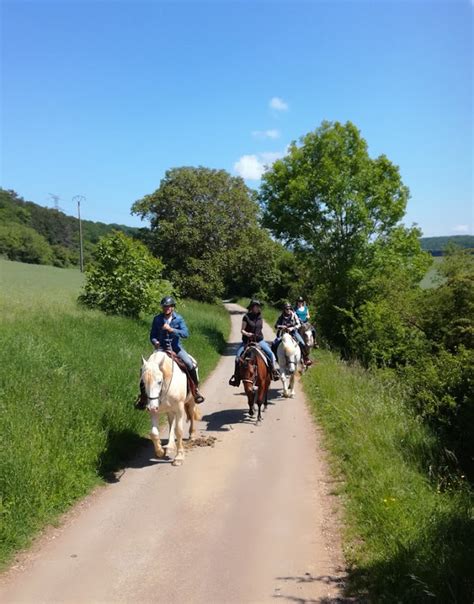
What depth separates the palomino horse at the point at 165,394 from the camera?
750 cm

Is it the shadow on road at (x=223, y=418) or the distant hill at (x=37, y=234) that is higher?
the distant hill at (x=37, y=234)

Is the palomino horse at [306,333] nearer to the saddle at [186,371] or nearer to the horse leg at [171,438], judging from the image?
the saddle at [186,371]

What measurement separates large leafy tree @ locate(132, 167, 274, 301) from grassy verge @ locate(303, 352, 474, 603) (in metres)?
22.3

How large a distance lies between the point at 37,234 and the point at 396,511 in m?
109

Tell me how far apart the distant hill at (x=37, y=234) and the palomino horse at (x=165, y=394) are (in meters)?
80.5

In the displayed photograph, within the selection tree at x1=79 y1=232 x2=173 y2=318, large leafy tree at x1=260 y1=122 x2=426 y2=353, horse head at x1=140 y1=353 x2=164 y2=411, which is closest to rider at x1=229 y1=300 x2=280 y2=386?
horse head at x1=140 y1=353 x2=164 y2=411

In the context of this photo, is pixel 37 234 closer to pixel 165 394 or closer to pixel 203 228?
pixel 203 228

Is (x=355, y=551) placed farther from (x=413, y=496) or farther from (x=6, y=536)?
(x=6, y=536)

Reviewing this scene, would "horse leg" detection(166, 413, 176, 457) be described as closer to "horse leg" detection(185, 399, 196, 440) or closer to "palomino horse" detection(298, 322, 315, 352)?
"horse leg" detection(185, 399, 196, 440)

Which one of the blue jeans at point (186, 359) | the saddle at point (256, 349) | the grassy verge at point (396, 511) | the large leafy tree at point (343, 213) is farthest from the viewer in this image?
the large leafy tree at point (343, 213)

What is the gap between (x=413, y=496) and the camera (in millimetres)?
6148

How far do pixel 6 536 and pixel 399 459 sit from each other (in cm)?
579

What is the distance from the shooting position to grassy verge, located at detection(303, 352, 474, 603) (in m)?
4.50

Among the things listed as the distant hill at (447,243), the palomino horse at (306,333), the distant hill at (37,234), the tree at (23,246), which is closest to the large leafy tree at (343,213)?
the distant hill at (447,243)
